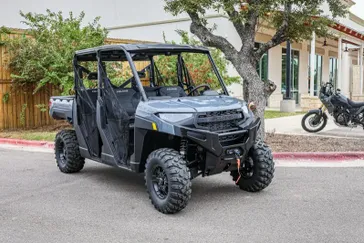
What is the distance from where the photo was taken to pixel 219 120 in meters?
5.20

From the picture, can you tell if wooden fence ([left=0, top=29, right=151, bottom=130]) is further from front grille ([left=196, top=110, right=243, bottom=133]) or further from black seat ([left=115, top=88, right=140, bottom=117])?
front grille ([left=196, top=110, right=243, bottom=133])

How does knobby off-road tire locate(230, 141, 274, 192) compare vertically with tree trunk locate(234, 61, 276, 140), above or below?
below

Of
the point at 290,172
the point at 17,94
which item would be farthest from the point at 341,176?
the point at 17,94

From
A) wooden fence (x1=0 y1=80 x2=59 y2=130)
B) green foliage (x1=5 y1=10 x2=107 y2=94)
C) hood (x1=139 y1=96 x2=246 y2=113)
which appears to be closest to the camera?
hood (x1=139 y1=96 x2=246 y2=113)

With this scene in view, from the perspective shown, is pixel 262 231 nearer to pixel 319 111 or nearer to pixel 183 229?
pixel 183 229

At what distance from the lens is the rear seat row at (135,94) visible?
20.5 ft

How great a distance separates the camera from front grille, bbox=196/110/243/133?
201 inches

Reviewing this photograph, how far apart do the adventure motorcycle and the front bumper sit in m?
6.07

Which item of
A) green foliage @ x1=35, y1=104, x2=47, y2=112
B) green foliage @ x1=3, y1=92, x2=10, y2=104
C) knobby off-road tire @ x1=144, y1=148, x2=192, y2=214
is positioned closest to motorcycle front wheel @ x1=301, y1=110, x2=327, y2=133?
green foliage @ x1=35, y1=104, x2=47, y2=112

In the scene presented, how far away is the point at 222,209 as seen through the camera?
5.28 meters

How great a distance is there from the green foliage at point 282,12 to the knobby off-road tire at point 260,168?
12.2 ft

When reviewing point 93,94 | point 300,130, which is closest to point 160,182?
point 93,94

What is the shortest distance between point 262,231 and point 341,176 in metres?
3.05

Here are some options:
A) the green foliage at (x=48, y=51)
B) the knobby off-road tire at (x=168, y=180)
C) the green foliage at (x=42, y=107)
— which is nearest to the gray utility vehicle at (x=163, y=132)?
the knobby off-road tire at (x=168, y=180)
